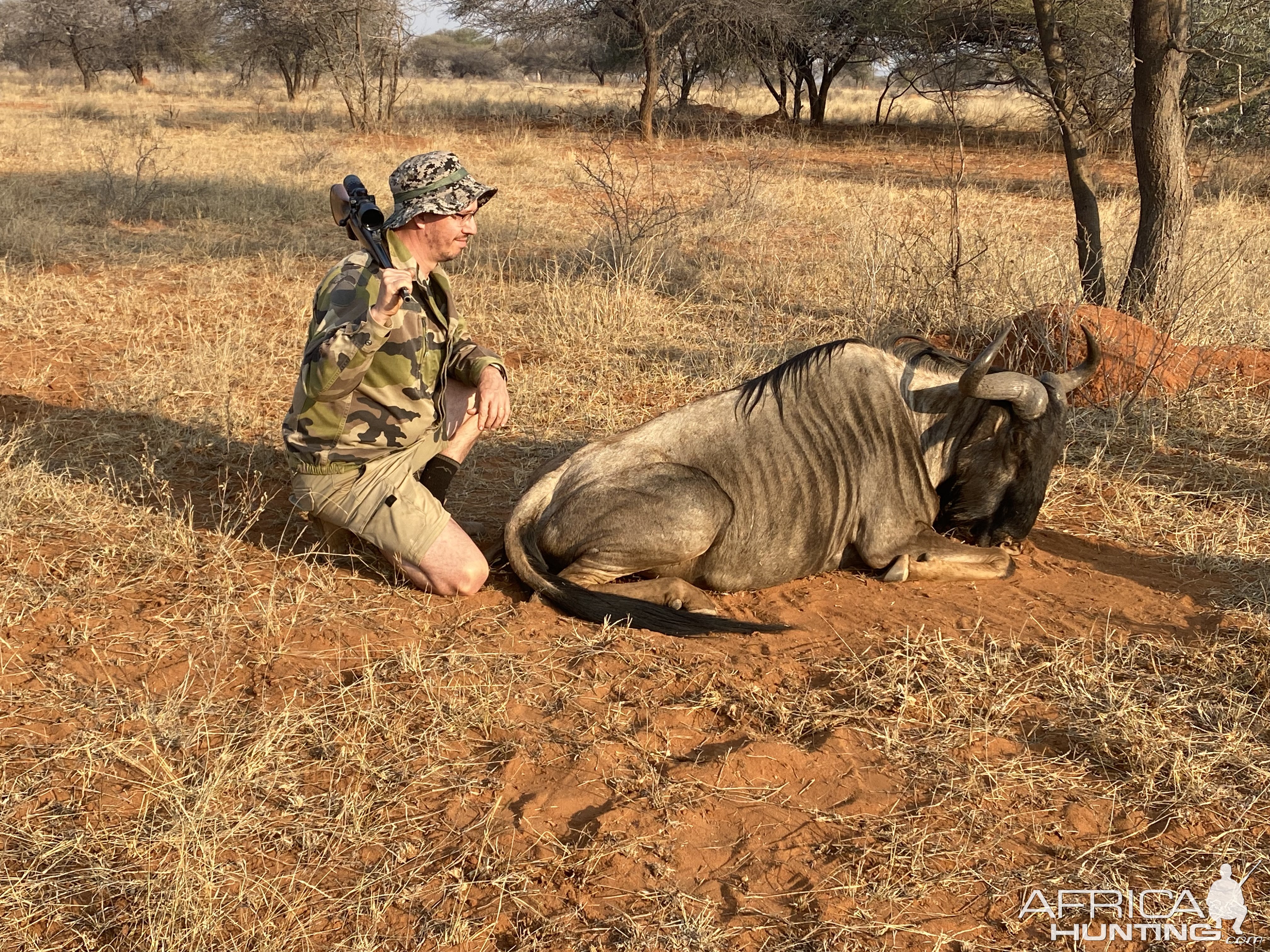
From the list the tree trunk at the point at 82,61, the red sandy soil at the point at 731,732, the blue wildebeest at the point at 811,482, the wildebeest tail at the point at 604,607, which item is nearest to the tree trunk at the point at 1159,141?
the blue wildebeest at the point at 811,482

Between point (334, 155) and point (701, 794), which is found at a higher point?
point (334, 155)

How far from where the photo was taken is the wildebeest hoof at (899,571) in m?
4.37

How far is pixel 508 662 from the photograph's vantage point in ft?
11.9

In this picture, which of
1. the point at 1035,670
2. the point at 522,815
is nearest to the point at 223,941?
the point at 522,815

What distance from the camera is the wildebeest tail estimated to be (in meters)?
3.91

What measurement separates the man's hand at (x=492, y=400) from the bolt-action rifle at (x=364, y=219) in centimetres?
45

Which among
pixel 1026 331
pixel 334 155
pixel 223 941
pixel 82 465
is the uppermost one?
pixel 334 155

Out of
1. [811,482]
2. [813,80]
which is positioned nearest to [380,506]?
[811,482]

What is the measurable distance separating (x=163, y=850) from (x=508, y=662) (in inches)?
50.1

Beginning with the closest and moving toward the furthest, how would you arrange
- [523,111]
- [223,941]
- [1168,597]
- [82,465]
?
[223,941]
[1168,597]
[82,465]
[523,111]

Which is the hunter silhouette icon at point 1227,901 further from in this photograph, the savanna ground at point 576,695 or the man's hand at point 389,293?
the man's hand at point 389,293

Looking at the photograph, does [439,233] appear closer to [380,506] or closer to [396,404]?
[396,404]

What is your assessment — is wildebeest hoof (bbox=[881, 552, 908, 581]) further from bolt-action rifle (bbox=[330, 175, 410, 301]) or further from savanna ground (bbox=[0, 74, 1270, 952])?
bolt-action rifle (bbox=[330, 175, 410, 301])

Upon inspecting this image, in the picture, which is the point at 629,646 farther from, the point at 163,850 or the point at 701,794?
the point at 163,850
